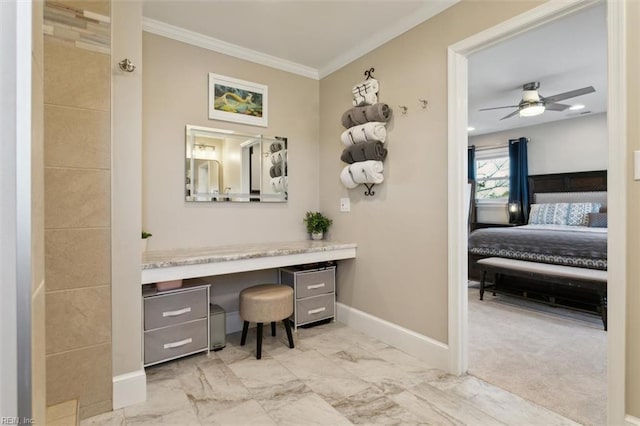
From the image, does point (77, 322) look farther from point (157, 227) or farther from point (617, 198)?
point (617, 198)

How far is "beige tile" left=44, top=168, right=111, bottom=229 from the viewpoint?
5.37 feet

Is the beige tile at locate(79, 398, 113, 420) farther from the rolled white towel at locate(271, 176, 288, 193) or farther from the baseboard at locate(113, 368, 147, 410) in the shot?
the rolled white towel at locate(271, 176, 288, 193)

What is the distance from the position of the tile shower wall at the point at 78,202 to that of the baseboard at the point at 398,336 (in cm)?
189

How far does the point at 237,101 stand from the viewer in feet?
9.80

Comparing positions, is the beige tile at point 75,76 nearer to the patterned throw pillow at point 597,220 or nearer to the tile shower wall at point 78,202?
the tile shower wall at point 78,202

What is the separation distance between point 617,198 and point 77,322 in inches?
104

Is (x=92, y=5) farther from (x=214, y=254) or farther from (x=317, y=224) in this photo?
(x=317, y=224)

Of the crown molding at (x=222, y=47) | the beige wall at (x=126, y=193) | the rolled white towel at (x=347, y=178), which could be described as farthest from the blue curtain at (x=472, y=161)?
the beige wall at (x=126, y=193)

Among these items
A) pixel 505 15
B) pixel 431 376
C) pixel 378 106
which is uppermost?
pixel 505 15

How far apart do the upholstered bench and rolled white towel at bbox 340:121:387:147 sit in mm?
2342

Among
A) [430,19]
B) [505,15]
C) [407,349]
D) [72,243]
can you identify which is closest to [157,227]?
[72,243]

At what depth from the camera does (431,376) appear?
7.21 ft

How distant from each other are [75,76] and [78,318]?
1.22 metres

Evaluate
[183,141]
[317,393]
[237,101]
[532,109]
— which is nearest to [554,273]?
[532,109]
